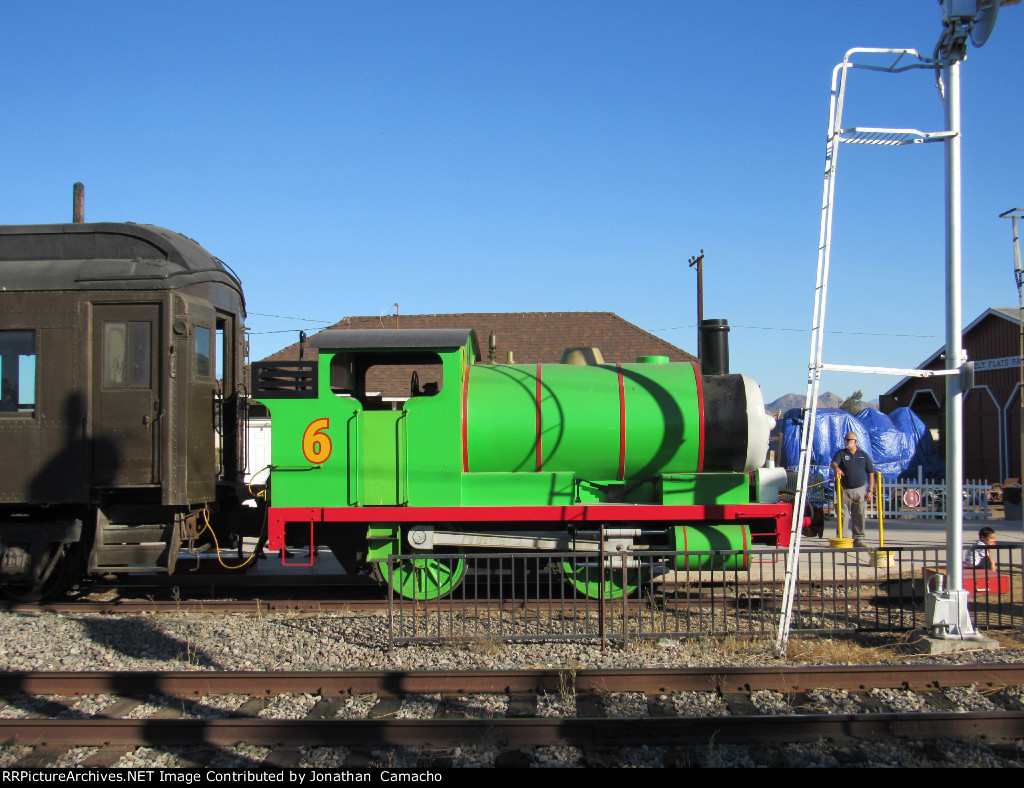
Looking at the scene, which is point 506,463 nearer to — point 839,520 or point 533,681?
point 533,681

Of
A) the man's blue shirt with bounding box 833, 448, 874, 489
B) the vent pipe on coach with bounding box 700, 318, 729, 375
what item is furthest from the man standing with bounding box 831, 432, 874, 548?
the vent pipe on coach with bounding box 700, 318, 729, 375

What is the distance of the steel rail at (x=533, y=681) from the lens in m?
5.58

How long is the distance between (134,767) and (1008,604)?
27.1 feet

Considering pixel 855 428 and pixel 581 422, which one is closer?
pixel 581 422

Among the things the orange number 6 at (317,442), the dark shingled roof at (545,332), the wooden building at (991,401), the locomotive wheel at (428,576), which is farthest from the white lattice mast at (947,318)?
the wooden building at (991,401)

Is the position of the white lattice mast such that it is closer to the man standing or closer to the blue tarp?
the man standing

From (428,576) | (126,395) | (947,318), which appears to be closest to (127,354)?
(126,395)

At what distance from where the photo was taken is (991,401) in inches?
961

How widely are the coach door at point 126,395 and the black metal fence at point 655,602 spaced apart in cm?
274

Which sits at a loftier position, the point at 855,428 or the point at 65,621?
the point at 855,428

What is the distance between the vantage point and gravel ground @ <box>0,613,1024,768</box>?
4.48m

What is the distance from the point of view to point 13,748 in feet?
15.2
